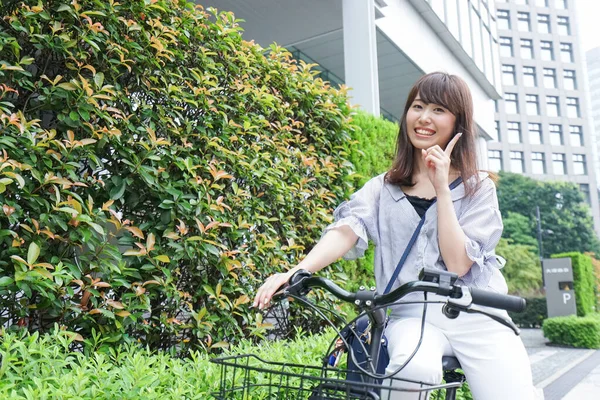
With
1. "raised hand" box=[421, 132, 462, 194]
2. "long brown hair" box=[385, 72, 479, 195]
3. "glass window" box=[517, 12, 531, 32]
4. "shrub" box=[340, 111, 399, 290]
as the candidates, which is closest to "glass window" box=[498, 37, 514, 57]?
"glass window" box=[517, 12, 531, 32]

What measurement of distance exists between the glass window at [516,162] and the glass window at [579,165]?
21.2 ft

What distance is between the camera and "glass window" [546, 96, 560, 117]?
190ft

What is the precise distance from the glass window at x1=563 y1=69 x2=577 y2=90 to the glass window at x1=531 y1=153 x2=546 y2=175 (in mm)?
9602

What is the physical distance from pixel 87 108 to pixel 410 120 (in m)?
1.70

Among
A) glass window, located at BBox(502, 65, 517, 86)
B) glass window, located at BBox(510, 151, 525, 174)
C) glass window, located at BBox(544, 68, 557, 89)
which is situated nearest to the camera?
glass window, located at BBox(510, 151, 525, 174)

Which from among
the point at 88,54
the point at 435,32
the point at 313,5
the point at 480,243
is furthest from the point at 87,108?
the point at 435,32

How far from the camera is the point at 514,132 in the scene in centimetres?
5597

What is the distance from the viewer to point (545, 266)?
17.0 metres

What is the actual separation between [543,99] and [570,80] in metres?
4.81

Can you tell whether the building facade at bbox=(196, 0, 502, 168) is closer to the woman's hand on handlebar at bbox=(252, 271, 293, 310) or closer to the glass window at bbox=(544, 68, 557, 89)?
the woman's hand on handlebar at bbox=(252, 271, 293, 310)

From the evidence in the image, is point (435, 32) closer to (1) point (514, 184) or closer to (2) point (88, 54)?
(2) point (88, 54)

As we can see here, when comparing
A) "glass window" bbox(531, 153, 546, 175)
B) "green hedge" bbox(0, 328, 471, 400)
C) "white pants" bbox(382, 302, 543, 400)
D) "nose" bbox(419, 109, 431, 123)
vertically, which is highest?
"glass window" bbox(531, 153, 546, 175)

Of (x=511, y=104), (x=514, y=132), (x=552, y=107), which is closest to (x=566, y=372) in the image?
(x=514, y=132)

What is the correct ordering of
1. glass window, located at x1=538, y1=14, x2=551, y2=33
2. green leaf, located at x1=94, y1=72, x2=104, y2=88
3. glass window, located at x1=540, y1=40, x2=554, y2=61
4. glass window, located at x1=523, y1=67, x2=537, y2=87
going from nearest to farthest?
green leaf, located at x1=94, y1=72, x2=104, y2=88 < glass window, located at x1=523, y1=67, x2=537, y2=87 < glass window, located at x1=540, y1=40, x2=554, y2=61 < glass window, located at x1=538, y1=14, x2=551, y2=33
